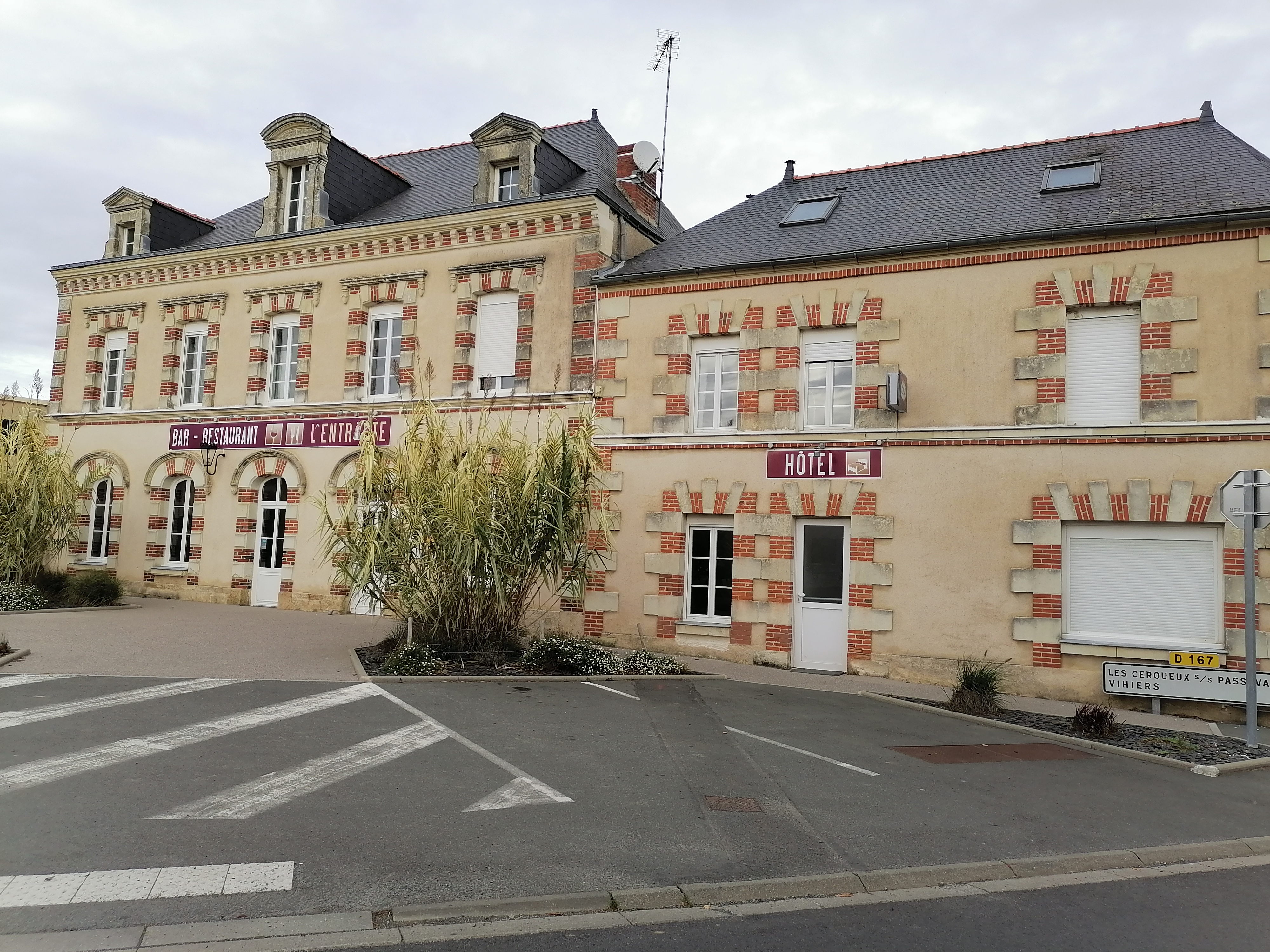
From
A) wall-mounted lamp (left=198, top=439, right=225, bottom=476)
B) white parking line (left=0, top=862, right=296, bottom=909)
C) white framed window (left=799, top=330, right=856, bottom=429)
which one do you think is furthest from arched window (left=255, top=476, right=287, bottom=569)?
white parking line (left=0, top=862, right=296, bottom=909)

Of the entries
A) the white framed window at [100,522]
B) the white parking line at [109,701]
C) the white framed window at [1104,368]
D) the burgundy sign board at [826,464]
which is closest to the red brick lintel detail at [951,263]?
the white framed window at [1104,368]

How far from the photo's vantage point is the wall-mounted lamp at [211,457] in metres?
16.9

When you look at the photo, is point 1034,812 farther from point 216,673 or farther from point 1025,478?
point 216,673

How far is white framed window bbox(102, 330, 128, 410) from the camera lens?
18547 mm

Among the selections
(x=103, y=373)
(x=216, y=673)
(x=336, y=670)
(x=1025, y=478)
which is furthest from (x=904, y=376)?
(x=103, y=373)

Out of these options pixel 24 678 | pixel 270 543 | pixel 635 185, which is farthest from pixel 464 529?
pixel 635 185

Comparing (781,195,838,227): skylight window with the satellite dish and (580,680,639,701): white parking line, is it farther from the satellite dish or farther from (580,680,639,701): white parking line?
(580,680,639,701): white parking line

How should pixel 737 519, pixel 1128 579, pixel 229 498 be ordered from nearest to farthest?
pixel 1128 579 < pixel 737 519 < pixel 229 498

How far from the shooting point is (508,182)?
15.7m

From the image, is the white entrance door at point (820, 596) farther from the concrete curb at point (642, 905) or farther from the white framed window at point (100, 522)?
the white framed window at point (100, 522)

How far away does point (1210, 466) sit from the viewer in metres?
10.5

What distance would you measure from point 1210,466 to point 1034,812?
6163 mm

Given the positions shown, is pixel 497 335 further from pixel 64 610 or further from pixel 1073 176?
pixel 1073 176

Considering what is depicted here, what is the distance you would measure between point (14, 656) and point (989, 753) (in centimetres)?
1005
